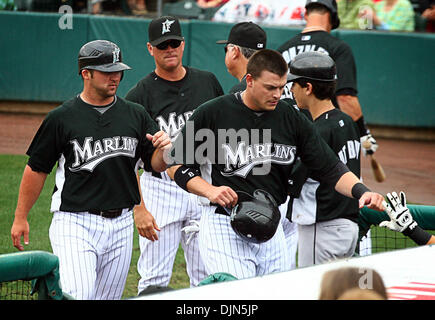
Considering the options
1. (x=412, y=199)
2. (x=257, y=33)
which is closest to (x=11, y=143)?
(x=412, y=199)

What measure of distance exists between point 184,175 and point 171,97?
1.19m

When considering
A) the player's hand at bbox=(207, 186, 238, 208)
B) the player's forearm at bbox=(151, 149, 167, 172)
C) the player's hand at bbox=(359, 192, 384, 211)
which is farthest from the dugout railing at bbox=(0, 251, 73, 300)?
the player's hand at bbox=(359, 192, 384, 211)

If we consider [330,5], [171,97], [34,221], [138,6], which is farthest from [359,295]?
[138,6]

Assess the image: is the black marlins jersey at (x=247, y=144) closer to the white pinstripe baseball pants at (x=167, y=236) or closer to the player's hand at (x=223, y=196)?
the player's hand at (x=223, y=196)

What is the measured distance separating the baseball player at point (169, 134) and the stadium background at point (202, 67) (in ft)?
14.8

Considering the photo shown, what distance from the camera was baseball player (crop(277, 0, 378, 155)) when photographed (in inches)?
225

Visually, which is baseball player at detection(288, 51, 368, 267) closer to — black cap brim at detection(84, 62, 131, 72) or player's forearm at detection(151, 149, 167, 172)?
player's forearm at detection(151, 149, 167, 172)

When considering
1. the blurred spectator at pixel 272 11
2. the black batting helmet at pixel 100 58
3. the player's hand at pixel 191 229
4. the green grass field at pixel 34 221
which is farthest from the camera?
the blurred spectator at pixel 272 11

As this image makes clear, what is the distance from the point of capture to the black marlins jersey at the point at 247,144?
3.94m

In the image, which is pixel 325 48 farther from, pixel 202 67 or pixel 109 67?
pixel 202 67

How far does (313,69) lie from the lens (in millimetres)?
4250

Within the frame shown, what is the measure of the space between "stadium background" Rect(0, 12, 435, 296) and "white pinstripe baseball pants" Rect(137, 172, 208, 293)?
14.8 feet

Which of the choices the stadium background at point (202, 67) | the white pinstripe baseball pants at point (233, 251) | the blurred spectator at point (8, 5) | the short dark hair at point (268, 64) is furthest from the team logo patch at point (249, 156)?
the blurred spectator at point (8, 5)

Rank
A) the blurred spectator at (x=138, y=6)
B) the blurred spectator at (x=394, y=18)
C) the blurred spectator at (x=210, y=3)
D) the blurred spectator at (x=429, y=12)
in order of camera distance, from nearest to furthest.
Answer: the blurred spectator at (x=429, y=12)
the blurred spectator at (x=394, y=18)
the blurred spectator at (x=210, y=3)
the blurred spectator at (x=138, y=6)
